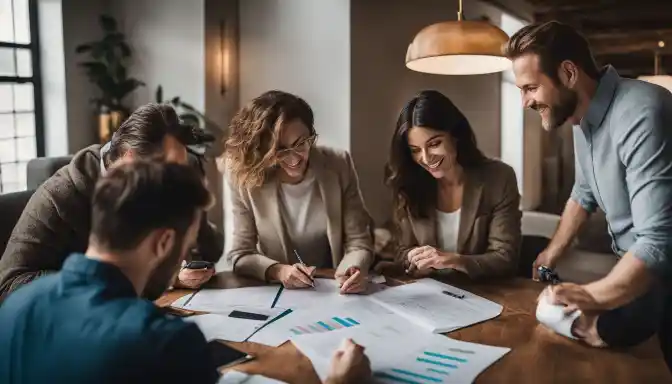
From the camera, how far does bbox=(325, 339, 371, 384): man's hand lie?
1.34 meters

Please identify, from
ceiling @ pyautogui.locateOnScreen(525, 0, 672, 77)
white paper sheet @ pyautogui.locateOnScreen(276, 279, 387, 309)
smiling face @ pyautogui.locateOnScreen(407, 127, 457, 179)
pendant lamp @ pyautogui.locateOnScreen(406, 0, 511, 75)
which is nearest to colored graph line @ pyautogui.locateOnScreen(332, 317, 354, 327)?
white paper sheet @ pyautogui.locateOnScreen(276, 279, 387, 309)

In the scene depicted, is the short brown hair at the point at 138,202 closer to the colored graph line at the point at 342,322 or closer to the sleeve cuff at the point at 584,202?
the colored graph line at the point at 342,322

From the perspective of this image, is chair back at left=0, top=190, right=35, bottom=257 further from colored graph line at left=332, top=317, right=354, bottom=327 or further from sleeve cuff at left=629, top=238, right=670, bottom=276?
sleeve cuff at left=629, top=238, right=670, bottom=276

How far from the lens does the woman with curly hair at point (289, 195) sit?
236 centimetres

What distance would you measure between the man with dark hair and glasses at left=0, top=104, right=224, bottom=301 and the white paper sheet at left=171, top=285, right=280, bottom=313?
34 cm

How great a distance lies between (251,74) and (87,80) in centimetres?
132

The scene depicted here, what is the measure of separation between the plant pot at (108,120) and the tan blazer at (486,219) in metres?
3.50

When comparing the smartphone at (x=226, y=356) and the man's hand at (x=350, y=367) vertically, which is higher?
the man's hand at (x=350, y=367)

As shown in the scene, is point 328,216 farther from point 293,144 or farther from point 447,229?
point 447,229

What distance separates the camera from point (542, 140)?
9.22 metres

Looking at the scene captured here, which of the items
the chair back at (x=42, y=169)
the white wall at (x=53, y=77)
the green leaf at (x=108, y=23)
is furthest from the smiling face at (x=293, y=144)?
the green leaf at (x=108, y=23)

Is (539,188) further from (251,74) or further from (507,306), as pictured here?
(507,306)

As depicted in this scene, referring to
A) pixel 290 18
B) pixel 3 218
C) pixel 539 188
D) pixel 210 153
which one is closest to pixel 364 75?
pixel 290 18

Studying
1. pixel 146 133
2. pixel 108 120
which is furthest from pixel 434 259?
pixel 108 120
